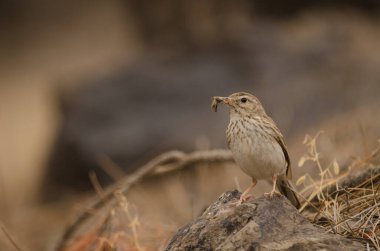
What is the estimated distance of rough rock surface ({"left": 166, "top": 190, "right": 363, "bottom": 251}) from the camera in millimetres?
4172

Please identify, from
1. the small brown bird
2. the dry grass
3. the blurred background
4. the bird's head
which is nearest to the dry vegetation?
the dry grass

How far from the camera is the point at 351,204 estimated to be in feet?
16.4

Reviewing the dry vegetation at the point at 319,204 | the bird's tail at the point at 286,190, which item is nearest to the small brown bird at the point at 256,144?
the bird's tail at the point at 286,190

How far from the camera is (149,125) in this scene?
39.9 feet

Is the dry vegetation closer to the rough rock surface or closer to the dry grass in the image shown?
the dry grass

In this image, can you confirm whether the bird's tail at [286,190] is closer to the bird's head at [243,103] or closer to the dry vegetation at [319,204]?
the dry vegetation at [319,204]

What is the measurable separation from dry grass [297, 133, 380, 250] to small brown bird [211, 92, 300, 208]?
16cm

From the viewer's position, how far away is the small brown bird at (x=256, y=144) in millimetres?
5188

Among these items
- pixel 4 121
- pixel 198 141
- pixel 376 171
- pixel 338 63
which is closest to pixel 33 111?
pixel 4 121

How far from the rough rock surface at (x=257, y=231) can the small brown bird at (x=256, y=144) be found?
0.60 m

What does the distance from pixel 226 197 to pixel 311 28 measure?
840 cm

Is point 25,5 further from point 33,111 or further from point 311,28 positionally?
point 311,28

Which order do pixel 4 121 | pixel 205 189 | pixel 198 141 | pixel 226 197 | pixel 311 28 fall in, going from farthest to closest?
pixel 4 121 < pixel 311 28 < pixel 198 141 < pixel 205 189 < pixel 226 197

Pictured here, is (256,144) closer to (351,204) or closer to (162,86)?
(351,204)
